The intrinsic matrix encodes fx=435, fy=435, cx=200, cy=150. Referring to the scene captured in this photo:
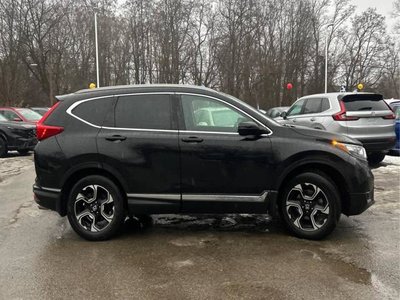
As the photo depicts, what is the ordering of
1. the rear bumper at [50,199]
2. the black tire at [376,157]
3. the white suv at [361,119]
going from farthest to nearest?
the black tire at [376,157], the white suv at [361,119], the rear bumper at [50,199]

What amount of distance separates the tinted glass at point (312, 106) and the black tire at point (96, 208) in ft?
22.0

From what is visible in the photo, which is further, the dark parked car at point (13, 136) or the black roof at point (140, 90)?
the dark parked car at point (13, 136)

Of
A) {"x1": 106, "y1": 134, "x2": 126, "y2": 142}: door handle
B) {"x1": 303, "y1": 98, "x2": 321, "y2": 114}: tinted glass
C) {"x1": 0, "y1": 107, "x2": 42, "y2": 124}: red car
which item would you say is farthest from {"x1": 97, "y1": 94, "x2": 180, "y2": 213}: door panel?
{"x1": 0, "y1": 107, "x2": 42, "y2": 124}: red car

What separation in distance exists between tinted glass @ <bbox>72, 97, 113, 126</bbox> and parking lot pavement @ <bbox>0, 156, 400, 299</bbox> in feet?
4.98

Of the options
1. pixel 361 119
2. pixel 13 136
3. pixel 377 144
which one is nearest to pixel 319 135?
pixel 361 119

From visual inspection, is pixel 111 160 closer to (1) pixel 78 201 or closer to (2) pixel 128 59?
(1) pixel 78 201

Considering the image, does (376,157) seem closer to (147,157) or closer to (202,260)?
(147,157)

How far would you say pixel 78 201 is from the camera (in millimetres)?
5328

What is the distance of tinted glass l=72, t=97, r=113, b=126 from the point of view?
17.7ft

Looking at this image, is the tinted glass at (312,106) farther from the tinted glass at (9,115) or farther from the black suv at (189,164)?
the tinted glass at (9,115)

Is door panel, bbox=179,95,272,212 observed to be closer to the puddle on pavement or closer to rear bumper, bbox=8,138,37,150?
the puddle on pavement

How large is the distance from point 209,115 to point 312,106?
6230 millimetres

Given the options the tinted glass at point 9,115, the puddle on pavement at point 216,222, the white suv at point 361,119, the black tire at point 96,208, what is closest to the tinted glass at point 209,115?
the black tire at point 96,208

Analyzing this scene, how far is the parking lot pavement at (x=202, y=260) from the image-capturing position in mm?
3951
